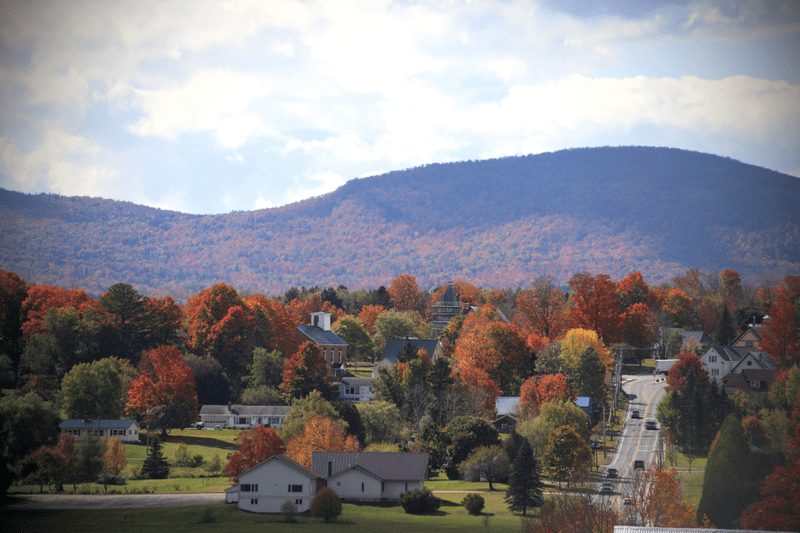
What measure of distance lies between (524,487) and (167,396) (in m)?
40.3

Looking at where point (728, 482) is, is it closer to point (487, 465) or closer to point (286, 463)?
point (487, 465)

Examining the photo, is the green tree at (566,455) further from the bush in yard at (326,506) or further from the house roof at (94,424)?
the house roof at (94,424)

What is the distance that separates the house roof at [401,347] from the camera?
9812 cm

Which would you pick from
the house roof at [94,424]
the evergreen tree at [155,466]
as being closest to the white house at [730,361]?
the evergreen tree at [155,466]

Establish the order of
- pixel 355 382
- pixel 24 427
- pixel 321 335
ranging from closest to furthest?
pixel 24 427, pixel 355 382, pixel 321 335

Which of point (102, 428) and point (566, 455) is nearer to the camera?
point (566, 455)

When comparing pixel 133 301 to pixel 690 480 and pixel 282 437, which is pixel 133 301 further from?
pixel 690 480

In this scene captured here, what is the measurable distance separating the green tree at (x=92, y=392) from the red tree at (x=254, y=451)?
68.1ft

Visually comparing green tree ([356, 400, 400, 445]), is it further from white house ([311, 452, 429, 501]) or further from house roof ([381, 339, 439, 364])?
house roof ([381, 339, 439, 364])

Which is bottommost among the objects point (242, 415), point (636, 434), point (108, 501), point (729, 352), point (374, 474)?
point (108, 501)

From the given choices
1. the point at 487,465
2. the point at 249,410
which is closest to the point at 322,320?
the point at 249,410

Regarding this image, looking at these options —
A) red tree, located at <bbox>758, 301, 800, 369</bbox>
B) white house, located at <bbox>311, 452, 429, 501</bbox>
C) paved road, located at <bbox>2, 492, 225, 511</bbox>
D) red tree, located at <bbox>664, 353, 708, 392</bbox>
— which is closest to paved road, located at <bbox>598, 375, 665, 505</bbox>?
red tree, located at <bbox>664, 353, 708, 392</bbox>

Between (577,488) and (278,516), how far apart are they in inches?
897

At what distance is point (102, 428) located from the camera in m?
73.2
